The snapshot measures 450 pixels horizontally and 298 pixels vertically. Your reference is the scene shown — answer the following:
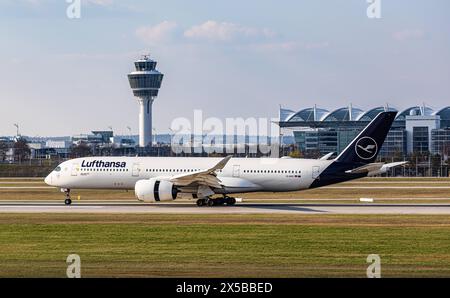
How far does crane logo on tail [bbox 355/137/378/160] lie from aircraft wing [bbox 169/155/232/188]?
8.91m

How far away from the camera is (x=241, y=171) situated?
56219mm

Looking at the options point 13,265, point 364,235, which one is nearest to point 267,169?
point 364,235

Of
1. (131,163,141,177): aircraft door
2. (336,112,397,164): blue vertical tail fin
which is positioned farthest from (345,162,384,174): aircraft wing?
(131,163,141,177): aircraft door

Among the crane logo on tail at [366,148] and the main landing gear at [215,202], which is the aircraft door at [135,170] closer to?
the main landing gear at [215,202]

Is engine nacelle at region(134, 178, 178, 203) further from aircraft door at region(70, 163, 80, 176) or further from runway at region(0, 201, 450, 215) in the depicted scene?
aircraft door at region(70, 163, 80, 176)

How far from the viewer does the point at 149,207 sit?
53.0 meters

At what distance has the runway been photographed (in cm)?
4891

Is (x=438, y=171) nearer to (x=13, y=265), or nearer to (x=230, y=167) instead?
(x=230, y=167)

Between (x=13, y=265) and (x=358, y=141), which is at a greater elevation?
(x=358, y=141)

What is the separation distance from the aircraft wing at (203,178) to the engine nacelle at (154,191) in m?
1.15

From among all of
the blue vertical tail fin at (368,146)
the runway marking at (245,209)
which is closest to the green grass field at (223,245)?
the runway marking at (245,209)

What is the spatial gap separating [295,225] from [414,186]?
43.2 m

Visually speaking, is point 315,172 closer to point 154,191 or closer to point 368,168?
point 368,168

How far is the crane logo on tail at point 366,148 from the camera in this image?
55.6m
